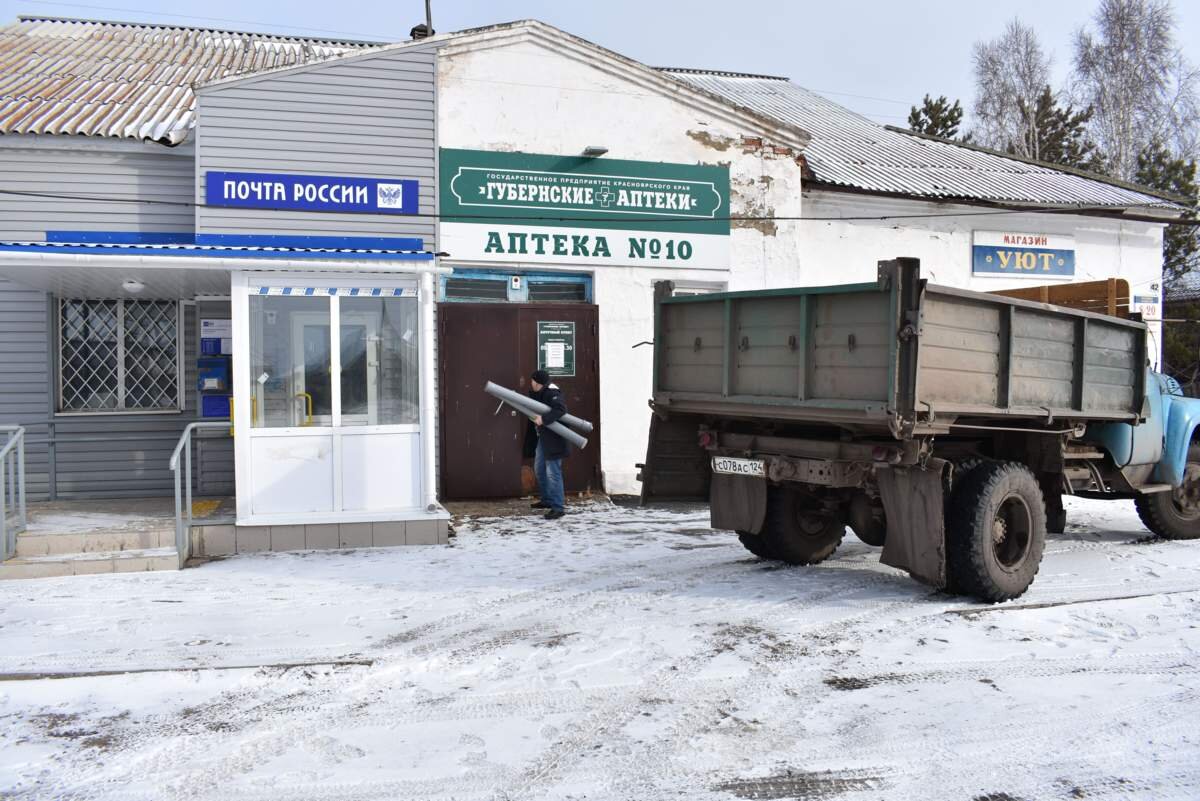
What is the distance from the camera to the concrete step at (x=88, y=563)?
7191 millimetres

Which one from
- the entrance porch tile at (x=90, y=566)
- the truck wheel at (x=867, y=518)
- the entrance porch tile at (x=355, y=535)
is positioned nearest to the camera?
the truck wheel at (x=867, y=518)

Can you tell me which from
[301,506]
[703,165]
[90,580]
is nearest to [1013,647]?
[301,506]

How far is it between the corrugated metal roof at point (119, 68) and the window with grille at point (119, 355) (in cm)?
197

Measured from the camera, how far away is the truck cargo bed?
551cm

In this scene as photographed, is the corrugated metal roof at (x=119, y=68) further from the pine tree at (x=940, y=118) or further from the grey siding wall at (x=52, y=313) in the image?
the pine tree at (x=940, y=118)

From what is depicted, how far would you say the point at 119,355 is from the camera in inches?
423

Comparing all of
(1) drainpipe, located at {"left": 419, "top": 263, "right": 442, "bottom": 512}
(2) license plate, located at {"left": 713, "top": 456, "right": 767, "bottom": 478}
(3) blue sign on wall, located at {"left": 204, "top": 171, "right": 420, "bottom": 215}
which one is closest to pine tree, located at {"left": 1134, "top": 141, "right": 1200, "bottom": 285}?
(3) blue sign on wall, located at {"left": 204, "top": 171, "right": 420, "bottom": 215}

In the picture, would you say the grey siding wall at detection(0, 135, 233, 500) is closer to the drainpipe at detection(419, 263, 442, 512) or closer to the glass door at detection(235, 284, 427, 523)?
the glass door at detection(235, 284, 427, 523)

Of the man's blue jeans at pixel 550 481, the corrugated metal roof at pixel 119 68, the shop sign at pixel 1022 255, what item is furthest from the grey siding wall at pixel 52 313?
the shop sign at pixel 1022 255

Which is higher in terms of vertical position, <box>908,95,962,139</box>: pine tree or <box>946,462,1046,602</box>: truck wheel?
<box>908,95,962,139</box>: pine tree

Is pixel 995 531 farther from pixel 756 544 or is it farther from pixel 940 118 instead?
pixel 940 118

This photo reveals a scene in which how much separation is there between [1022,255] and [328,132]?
34.7ft

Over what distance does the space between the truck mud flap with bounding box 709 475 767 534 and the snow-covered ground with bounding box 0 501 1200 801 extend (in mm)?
400

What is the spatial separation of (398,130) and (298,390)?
13.1 feet
